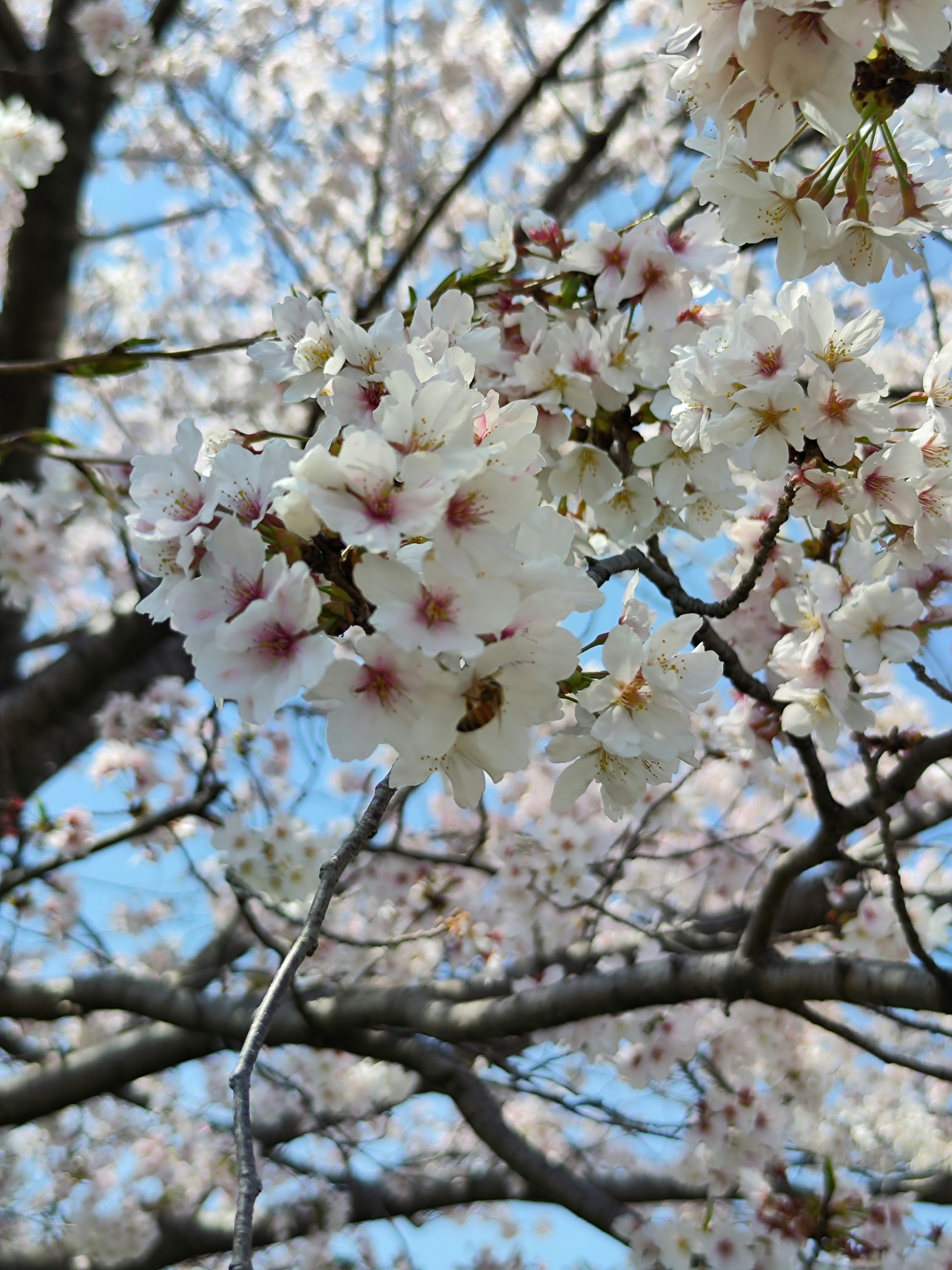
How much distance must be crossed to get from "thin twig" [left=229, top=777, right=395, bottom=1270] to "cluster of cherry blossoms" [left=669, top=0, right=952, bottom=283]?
802 millimetres

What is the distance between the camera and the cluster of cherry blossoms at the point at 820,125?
872 mm

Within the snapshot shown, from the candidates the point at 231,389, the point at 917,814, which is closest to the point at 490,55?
the point at 231,389

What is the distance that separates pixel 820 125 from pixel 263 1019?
105cm

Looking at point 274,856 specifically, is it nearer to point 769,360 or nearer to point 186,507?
point 186,507

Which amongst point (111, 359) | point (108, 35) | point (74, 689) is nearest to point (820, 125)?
point (111, 359)

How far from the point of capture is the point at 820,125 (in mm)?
979

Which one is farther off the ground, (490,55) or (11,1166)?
(490,55)

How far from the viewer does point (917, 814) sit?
218 cm

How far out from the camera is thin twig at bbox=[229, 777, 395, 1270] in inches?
27.7

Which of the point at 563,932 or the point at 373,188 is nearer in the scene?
the point at 563,932

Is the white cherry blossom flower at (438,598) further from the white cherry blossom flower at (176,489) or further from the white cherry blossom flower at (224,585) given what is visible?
the white cherry blossom flower at (176,489)

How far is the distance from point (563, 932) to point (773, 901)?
1.49 metres

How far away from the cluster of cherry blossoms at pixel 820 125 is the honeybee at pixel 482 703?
634mm

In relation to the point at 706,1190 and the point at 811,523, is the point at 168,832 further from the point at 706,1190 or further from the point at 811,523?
the point at 811,523
